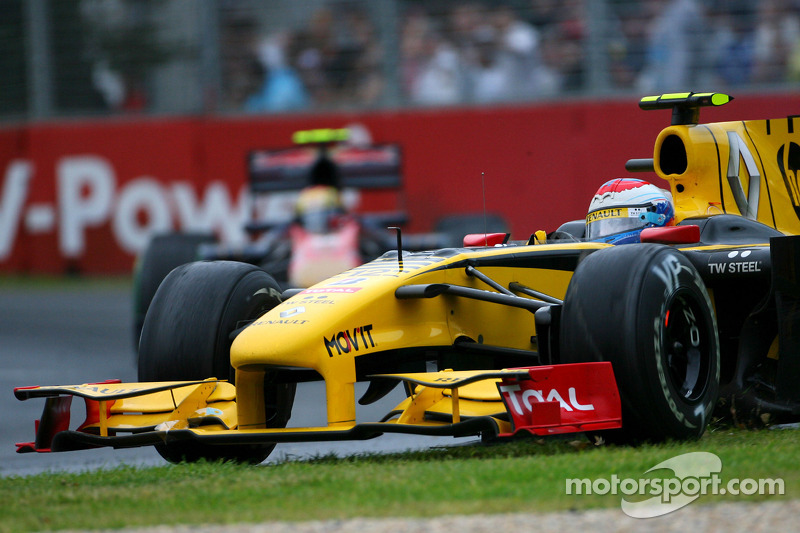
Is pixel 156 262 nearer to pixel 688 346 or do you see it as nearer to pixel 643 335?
pixel 688 346

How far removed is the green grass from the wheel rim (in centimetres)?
27

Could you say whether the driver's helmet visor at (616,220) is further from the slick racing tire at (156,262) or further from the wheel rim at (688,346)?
the slick racing tire at (156,262)

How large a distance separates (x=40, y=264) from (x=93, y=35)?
3164mm

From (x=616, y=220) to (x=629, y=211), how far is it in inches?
3.4

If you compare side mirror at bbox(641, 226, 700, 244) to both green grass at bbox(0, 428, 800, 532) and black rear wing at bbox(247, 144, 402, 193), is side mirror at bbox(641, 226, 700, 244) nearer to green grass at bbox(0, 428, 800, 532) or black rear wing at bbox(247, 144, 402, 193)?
green grass at bbox(0, 428, 800, 532)

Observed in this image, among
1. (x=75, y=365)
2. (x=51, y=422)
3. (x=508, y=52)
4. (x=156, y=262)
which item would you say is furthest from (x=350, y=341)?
(x=508, y=52)

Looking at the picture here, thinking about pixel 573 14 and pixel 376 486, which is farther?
pixel 573 14

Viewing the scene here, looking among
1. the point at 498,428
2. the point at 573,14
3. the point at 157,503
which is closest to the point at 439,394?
the point at 498,428

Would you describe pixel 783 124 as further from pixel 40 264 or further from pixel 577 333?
pixel 40 264

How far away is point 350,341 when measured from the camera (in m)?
5.43

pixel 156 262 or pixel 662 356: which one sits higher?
pixel 156 262

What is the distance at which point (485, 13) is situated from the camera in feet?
51.9

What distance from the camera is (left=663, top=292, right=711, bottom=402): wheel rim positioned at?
5.52 meters

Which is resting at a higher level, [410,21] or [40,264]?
[410,21]
